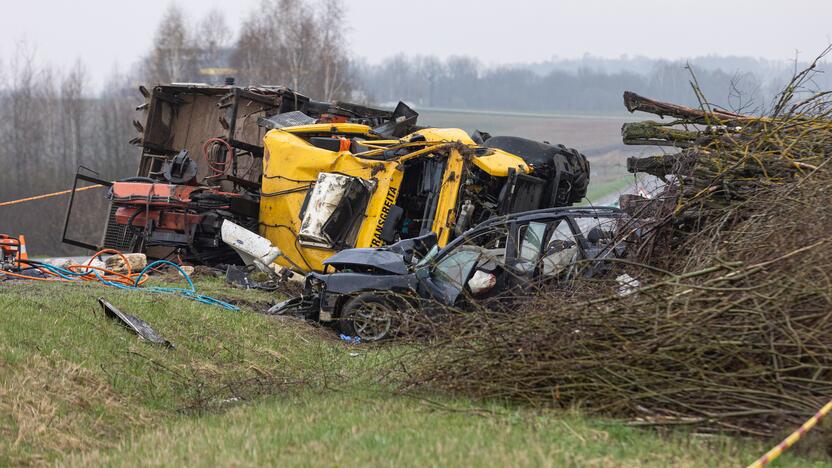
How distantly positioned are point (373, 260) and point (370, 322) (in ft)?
2.51

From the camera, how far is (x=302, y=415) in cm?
716

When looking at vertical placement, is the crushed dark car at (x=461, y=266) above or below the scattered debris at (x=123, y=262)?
above

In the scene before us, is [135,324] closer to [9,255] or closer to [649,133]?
[9,255]

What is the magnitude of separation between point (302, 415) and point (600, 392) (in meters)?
2.02

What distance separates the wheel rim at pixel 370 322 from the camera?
11.1 m

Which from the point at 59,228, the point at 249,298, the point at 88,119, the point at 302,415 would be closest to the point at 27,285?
the point at 249,298

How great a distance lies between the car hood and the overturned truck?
221cm

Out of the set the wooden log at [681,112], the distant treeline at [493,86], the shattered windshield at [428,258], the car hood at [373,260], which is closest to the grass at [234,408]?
the car hood at [373,260]

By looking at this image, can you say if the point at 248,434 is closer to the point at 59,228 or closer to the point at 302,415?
the point at 302,415

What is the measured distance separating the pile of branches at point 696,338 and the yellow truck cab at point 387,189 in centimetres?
528

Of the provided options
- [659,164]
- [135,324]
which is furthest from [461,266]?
[135,324]

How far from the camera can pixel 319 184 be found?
48.4 ft

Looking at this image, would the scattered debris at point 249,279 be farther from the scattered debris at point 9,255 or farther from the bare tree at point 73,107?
the bare tree at point 73,107

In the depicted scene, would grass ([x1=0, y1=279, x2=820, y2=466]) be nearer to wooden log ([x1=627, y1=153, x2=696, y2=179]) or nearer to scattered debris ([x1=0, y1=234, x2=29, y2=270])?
scattered debris ([x1=0, y1=234, x2=29, y2=270])
